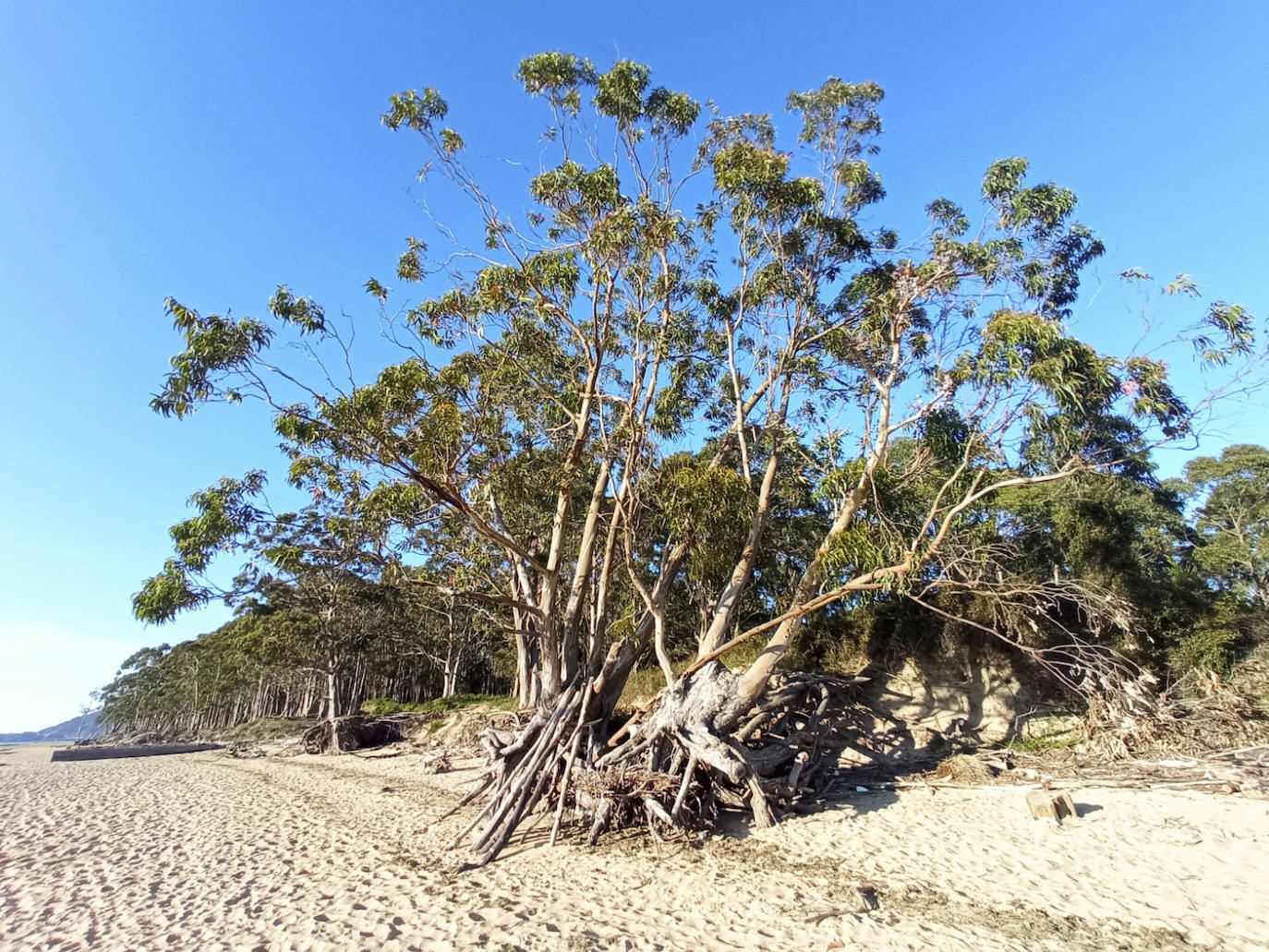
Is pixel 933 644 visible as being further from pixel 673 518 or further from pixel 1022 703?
pixel 673 518

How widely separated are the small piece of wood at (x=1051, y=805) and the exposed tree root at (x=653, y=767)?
3.60m

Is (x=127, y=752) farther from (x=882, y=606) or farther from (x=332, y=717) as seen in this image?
(x=882, y=606)

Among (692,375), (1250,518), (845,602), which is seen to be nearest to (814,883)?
(845,602)

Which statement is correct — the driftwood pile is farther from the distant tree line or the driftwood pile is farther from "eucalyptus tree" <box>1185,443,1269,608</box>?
"eucalyptus tree" <box>1185,443,1269,608</box>

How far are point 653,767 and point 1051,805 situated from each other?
5988 millimetres

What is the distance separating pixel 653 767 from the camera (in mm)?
10125

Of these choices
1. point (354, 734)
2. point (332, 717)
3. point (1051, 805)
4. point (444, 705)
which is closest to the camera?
point (1051, 805)

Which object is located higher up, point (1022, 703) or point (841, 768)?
point (1022, 703)

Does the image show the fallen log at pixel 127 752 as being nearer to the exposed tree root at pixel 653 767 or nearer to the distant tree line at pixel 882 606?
the distant tree line at pixel 882 606

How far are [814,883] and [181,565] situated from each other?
11.0 metres

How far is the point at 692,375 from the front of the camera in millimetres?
14406

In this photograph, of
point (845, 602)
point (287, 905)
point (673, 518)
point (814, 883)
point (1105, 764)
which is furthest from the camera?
point (845, 602)

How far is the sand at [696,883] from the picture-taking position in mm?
5773

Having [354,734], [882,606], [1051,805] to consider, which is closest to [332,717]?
[354,734]
